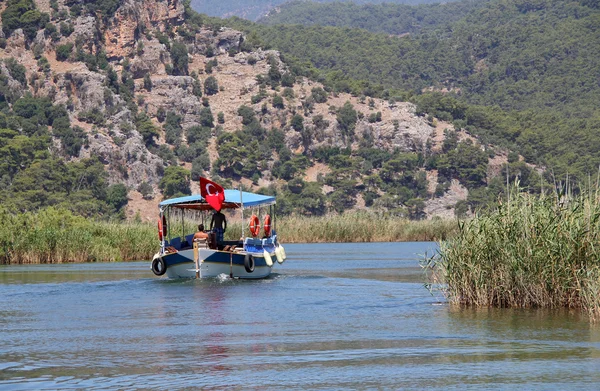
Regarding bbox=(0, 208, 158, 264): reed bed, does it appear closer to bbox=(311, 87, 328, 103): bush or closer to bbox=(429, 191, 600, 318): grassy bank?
bbox=(429, 191, 600, 318): grassy bank

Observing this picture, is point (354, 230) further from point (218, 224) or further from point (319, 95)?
point (319, 95)

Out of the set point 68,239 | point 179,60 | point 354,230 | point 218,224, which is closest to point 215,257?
point 218,224

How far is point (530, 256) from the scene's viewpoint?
23359 mm

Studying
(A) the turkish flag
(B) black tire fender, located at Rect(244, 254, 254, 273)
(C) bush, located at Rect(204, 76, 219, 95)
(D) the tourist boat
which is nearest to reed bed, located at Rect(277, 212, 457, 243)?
(D) the tourist boat

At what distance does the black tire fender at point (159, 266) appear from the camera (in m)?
36.6

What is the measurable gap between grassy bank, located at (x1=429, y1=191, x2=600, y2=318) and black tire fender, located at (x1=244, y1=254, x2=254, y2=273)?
1229cm

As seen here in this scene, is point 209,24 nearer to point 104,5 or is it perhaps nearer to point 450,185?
point 104,5

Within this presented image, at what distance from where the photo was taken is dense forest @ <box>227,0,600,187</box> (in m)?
138

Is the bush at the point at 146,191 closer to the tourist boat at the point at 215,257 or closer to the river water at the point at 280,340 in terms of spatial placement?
the tourist boat at the point at 215,257

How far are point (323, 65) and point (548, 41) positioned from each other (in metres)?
38.4

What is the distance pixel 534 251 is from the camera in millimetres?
23359

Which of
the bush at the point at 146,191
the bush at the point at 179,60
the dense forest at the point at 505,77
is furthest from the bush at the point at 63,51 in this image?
the dense forest at the point at 505,77

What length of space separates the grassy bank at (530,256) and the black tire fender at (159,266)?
13777 mm

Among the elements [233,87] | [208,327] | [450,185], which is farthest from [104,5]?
[208,327]
